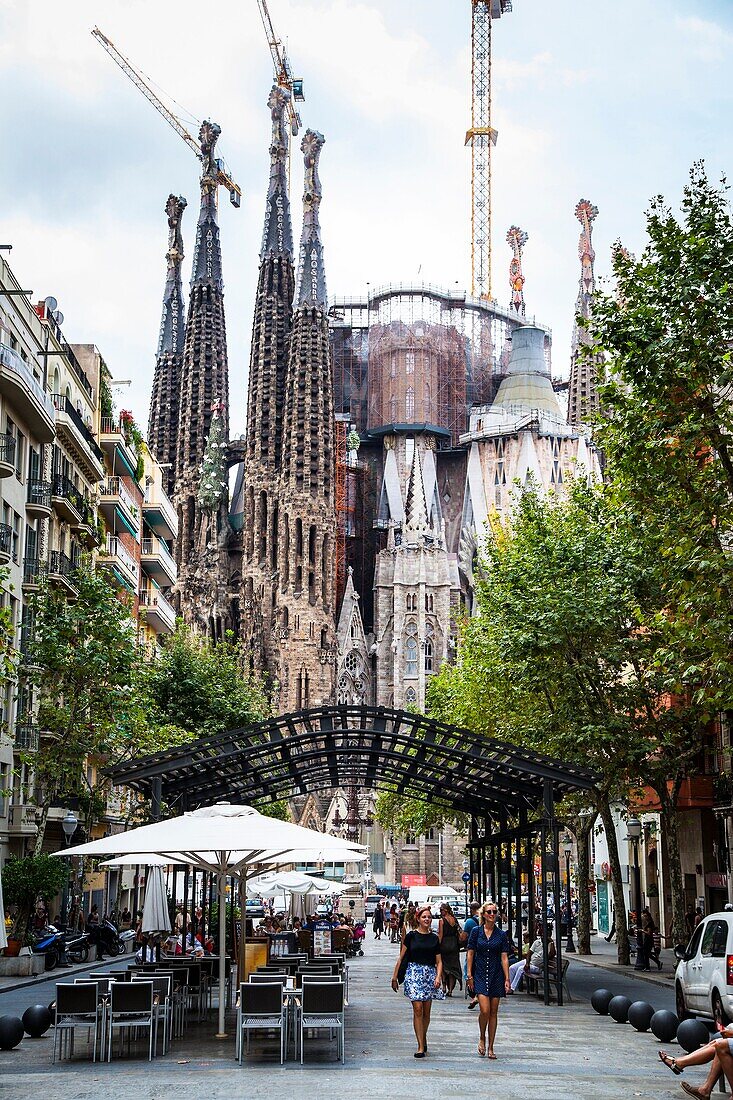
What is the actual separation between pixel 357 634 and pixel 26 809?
73727mm

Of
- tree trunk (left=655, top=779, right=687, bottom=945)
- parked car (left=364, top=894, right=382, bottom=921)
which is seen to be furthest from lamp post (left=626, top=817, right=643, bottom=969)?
parked car (left=364, top=894, right=382, bottom=921)

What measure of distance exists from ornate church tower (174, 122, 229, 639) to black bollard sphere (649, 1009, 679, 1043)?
101350mm

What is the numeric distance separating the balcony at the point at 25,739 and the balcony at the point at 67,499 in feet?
25.9

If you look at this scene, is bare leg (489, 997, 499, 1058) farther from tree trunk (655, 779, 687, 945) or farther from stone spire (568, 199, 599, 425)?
stone spire (568, 199, 599, 425)

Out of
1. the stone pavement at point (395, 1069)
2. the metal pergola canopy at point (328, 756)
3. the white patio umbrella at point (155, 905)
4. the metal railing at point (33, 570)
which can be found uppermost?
the metal railing at point (33, 570)

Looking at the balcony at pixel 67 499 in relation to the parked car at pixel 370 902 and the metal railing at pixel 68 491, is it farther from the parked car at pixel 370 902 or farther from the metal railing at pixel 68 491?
the parked car at pixel 370 902

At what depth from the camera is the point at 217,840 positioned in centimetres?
1755

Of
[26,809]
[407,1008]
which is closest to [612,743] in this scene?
[407,1008]

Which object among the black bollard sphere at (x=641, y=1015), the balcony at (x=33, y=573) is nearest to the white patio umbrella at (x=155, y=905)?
the black bollard sphere at (x=641, y=1015)

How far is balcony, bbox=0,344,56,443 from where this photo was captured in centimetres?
4022

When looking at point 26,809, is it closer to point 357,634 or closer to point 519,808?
point 519,808

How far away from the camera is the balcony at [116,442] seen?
5897 cm

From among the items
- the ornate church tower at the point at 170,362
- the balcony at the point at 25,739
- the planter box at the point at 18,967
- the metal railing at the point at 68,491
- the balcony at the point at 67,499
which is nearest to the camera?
the planter box at the point at 18,967

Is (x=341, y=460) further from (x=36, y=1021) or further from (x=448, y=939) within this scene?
(x=36, y=1021)
